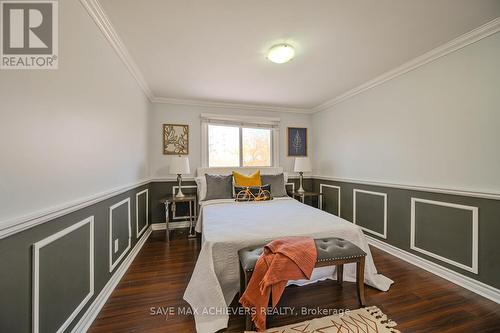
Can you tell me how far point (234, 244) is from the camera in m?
1.61

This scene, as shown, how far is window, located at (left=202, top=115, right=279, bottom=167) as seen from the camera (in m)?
3.83

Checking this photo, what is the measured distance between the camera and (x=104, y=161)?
1681mm

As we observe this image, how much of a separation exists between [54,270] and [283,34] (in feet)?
7.95

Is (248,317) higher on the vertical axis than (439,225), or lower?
lower

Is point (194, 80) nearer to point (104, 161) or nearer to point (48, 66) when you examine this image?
point (104, 161)

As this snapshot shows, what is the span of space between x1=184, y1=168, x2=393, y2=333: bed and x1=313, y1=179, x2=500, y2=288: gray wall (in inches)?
28.6

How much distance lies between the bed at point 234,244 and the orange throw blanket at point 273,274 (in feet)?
0.80

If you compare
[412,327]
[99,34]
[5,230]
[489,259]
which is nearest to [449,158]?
[489,259]

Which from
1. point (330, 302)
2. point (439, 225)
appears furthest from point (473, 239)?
point (330, 302)

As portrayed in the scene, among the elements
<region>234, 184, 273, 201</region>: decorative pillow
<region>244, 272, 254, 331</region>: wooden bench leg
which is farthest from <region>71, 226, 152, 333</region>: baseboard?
<region>234, 184, 273, 201</region>: decorative pillow

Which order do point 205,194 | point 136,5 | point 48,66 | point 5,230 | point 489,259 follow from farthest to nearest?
point 205,194 → point 489,259 → point 136,5 → point 48,66 → point 5,230

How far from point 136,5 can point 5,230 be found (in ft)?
5.43

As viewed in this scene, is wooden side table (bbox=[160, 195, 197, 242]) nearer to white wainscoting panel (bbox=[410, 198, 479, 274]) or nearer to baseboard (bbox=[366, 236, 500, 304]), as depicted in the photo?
baseboard (bbox=[366, 236, 500, 304])

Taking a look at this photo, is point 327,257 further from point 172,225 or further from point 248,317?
point 172,225
